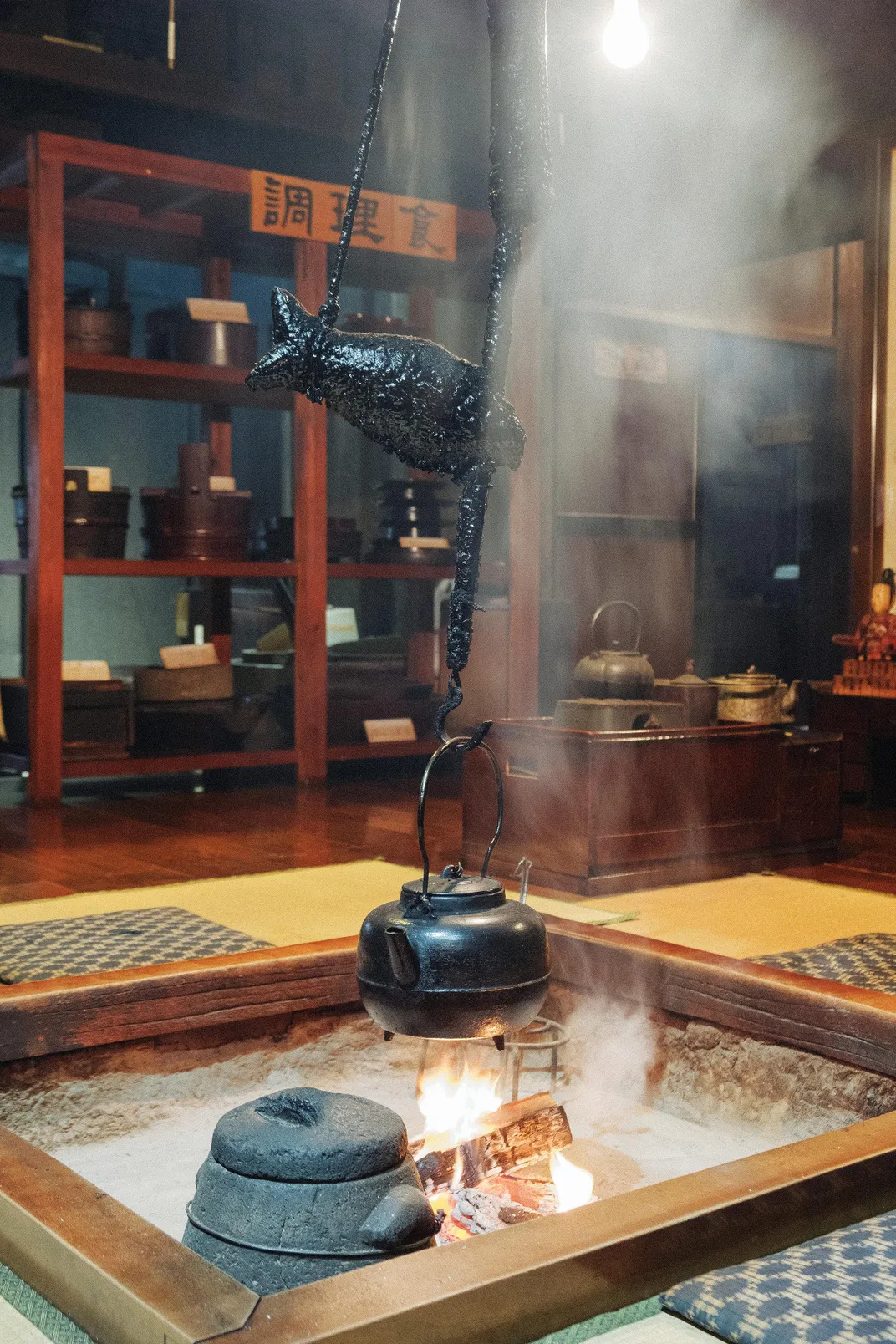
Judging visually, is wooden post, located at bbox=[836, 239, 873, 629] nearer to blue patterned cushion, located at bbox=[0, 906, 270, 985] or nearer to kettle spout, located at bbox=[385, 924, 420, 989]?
blue patterned cushion, located at bbox=[0, 906, 270, 985]

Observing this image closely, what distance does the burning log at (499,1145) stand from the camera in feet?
5.19

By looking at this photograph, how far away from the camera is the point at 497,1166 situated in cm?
162

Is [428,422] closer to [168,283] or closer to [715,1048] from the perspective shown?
[715,1048]

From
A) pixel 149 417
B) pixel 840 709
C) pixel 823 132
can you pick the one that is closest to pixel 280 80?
pixel 149 417

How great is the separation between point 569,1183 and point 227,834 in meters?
2.18

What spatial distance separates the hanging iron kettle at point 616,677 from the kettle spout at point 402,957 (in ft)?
6.19

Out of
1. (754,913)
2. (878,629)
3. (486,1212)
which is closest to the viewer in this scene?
(486,1212)

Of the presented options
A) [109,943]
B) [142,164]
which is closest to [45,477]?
[142,164]

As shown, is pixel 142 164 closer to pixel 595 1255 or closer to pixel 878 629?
pixel 878 629

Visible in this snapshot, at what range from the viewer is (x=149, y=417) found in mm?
5828

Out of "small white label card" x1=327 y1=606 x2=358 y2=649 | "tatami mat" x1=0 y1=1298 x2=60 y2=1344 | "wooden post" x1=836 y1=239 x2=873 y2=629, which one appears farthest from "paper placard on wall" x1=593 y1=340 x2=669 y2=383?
"tatami mat" x1=0 y1=1298 x2=60 y2=1344

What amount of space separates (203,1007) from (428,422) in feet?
2.98

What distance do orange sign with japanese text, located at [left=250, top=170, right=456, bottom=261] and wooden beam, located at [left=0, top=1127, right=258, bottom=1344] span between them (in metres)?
3.88

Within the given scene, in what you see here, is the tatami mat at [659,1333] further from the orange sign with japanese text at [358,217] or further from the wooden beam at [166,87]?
the wooden beam at [166,87]
